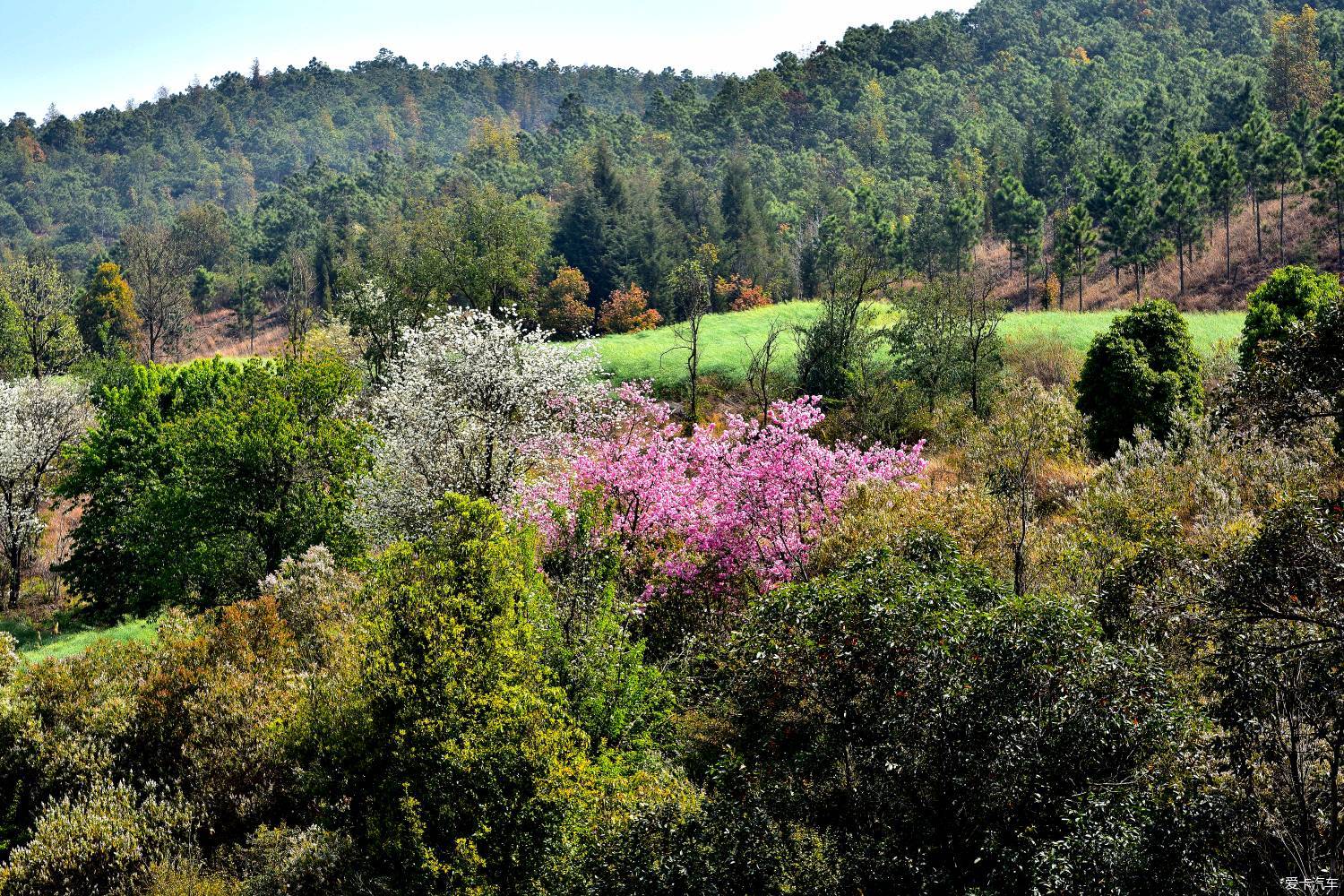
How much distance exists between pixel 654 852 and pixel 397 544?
7.02 m

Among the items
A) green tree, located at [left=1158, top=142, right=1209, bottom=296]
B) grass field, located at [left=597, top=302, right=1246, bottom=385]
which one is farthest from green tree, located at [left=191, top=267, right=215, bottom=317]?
green tree, located at [left=1158, top=142, right=1209, bottom=296]

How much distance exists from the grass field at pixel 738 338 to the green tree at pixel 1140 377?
1355cm

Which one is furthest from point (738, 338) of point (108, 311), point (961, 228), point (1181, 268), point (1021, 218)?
point (108, 311)

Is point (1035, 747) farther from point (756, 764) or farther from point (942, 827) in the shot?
point (756, 764)

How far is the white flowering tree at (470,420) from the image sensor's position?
25625mm

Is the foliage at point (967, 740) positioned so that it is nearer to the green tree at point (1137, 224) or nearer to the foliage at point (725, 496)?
the foliage at point (725, 496)

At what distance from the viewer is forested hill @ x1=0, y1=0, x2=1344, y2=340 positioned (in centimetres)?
8306

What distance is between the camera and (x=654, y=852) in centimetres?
1220

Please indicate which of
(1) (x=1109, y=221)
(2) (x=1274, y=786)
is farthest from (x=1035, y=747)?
(1) (x=1109, y=221)

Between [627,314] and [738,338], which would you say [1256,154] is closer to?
[738,338]

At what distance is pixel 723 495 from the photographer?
2489 cm

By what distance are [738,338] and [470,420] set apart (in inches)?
1271

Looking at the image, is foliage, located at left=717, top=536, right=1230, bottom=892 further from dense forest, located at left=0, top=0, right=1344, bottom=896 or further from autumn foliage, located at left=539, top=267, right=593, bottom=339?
autumn foliage, located at left=539, top=267, right=593, bottom=339

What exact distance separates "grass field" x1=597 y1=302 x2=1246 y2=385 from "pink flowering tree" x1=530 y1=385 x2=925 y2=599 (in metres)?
21.4
